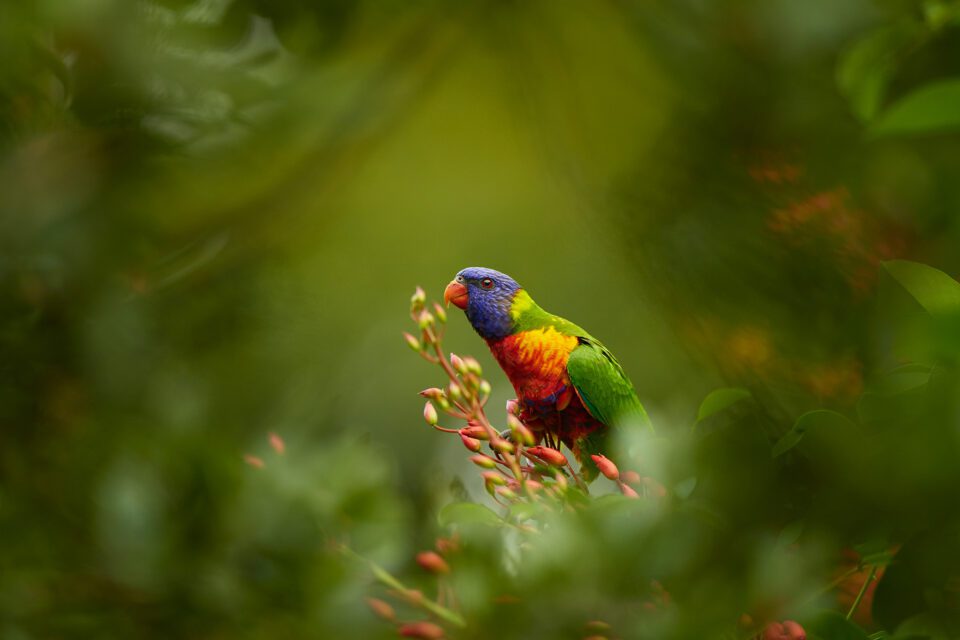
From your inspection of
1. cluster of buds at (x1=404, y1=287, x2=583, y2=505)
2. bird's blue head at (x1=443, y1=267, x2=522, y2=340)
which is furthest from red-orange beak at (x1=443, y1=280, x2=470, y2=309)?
cluster of buds at (x1=404, y1=287, x2=583, y2=505)

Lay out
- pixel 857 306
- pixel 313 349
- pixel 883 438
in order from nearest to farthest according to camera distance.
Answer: pixel 883 438 < pixel 857 306 < pixel 313 349

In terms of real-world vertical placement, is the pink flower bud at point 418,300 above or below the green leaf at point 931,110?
above

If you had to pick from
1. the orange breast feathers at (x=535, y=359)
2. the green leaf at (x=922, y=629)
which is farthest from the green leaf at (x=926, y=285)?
the orange breast feathers at (x=535, y=359)

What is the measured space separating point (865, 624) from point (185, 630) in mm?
417

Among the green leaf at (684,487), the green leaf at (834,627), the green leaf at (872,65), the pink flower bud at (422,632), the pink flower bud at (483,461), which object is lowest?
the green leaf at (834,627)

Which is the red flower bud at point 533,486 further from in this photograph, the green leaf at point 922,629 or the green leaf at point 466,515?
the green leaf at point 922,629

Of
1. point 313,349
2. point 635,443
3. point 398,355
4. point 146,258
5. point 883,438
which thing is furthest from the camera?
point 398,355

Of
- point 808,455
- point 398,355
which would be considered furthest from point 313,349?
point 808,455

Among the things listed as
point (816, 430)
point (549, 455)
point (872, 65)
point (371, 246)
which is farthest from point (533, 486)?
point (371, 246)

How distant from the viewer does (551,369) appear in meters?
0.48

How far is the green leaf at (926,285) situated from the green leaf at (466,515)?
18cm

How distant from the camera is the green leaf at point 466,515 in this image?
36 cm

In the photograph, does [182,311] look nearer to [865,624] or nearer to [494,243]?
[494,243]

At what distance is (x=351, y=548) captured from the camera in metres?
0.51
